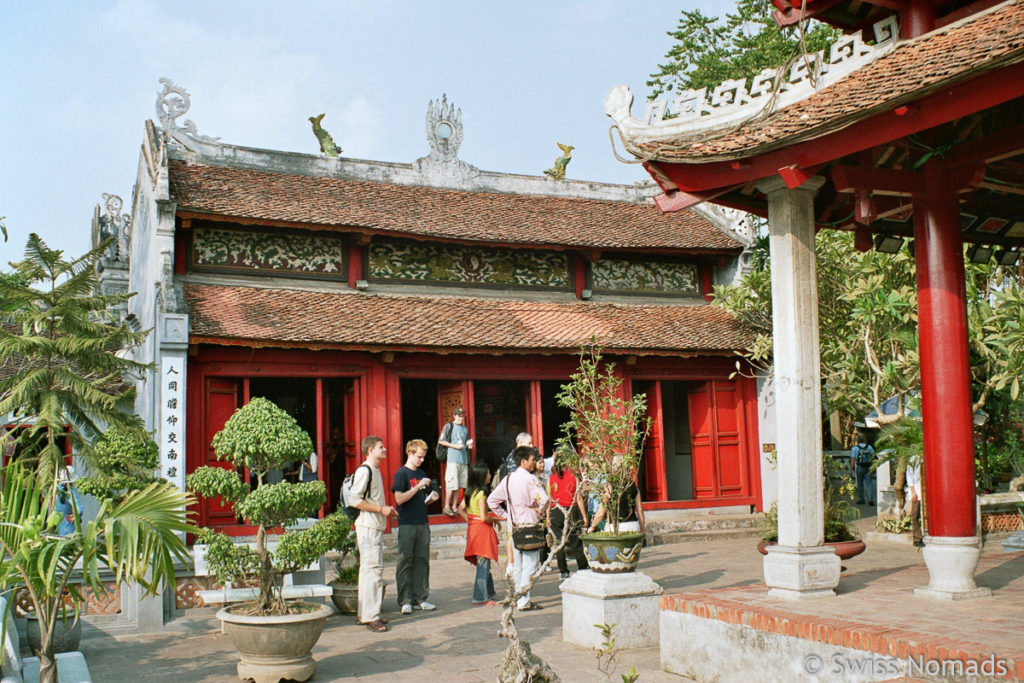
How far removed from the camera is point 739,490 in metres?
15.9

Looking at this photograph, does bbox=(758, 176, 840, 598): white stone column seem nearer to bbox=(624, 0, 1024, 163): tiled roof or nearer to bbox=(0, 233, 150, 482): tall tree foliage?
bbox=(624, 0, 1024, 163): tiled roof

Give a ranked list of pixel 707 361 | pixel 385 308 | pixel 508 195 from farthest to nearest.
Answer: pixel 508 195 → pixel 707 361 → pixel 385 308

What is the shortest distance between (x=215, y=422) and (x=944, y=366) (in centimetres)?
957

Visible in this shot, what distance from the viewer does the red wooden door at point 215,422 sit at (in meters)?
12.6

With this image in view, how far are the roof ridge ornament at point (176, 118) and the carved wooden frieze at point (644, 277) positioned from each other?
680 cm

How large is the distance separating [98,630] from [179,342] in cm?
470

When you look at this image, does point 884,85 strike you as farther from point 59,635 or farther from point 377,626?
point 59,635

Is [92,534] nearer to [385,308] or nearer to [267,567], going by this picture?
[267,567]

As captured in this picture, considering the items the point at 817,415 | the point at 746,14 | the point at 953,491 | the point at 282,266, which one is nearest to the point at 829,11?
the point at 817,415

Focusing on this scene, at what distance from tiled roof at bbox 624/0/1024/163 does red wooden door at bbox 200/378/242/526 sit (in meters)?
7.79

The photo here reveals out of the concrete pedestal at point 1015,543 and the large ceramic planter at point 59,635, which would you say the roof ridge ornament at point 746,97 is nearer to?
the concrete pedestal at point 1015,543

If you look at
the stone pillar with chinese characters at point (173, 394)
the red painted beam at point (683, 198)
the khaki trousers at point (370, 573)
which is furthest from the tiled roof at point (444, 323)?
the red painted beam at point (683, 198)

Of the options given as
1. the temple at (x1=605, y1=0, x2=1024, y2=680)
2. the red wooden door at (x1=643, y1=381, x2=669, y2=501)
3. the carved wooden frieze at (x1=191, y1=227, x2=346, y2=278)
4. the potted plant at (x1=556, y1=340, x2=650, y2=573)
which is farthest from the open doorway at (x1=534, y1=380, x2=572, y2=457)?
the temple at (x1=605, y1=0, x2=1024, y2=680)

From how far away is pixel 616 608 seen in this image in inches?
286
